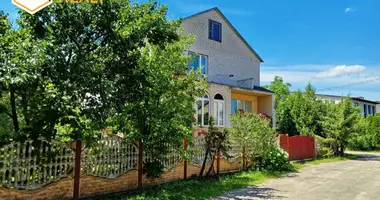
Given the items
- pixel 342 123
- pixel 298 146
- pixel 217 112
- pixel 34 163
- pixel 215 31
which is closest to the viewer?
pixel 34 163

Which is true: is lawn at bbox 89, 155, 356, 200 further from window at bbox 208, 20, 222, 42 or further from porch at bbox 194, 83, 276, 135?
window at bbox 208, 20, 222, 42

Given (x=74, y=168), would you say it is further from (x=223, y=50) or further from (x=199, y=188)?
(x=223, y=50)

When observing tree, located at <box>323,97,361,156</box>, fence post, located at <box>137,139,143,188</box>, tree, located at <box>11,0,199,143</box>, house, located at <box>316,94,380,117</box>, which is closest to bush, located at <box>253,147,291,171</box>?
fence post, located at <box>137,139,143,188</box>

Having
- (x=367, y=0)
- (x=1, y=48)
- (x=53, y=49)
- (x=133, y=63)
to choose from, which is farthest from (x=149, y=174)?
(x=367, y=0)

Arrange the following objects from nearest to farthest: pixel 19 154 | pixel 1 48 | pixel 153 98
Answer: pixel 1 48 → pixel 19 154 → pixel 153 98

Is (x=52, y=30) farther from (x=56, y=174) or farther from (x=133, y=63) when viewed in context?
(x=56, y=174)

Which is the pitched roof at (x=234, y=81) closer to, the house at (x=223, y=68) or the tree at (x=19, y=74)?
the house at (x=223, y=68)

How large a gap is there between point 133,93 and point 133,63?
78 cm

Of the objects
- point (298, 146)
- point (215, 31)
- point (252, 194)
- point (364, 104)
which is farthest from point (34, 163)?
point (364, 104)

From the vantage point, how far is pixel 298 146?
1936 centimetres

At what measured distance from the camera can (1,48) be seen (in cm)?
581

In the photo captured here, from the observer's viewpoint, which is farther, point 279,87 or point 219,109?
point 279,87

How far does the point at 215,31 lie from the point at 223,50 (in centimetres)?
157

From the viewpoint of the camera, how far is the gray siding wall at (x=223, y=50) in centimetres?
2117
